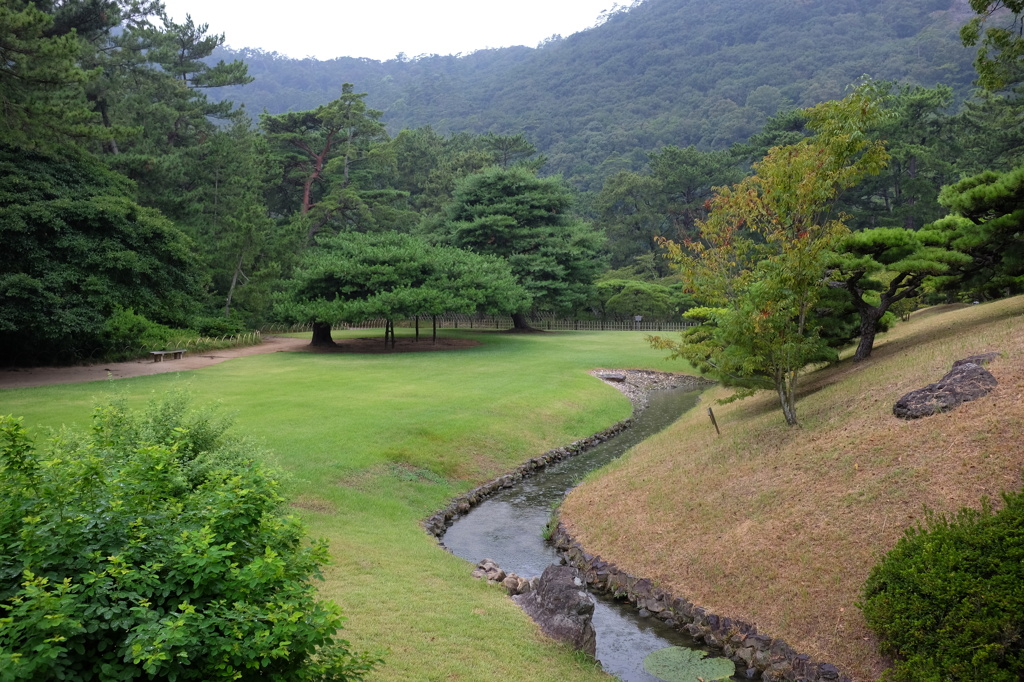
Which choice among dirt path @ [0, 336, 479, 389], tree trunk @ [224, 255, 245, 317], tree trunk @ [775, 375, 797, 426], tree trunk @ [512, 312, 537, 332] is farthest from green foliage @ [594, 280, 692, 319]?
tree trunk @ [775, 375, 797, 426]

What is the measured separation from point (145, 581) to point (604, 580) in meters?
8.56

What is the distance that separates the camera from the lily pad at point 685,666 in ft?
28.1

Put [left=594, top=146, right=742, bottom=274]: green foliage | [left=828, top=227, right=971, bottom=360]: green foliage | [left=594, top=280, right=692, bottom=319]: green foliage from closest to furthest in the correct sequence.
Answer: [left=828, top=227, right=971, bottom=360]: green foliage, [left=594, top=280, right=692, bottom=319]: green foliage, [left=594, top=146, right=742, bottom=274]: green foliage

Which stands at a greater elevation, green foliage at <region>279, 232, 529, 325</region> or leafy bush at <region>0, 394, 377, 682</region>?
green foliage at <region>279, 232, 529, 325</region>

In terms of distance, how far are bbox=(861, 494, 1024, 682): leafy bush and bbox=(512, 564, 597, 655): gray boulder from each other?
3.34m

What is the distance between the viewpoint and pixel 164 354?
34000 mm

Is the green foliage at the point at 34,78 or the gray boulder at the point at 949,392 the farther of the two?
the green foliage at the point at 34,78

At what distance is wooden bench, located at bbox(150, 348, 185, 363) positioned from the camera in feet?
107

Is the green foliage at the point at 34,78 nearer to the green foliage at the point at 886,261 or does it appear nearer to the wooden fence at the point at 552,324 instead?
the green foliage at the point at 886,261

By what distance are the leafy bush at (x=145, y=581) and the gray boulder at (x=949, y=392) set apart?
10.2 m

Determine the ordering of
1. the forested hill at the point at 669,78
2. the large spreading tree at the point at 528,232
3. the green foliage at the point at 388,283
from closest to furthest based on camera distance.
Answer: the green foliage at the point at 388,283
the large spreading tree at the point at 528,232
the forested hill at the point at 669,78

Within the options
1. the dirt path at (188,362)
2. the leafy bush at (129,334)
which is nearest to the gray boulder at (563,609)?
the dirt path at (188,362)

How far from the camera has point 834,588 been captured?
353 inches

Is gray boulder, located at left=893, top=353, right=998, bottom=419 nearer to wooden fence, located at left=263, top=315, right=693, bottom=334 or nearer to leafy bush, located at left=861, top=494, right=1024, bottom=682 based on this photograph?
leafy bush, located at left=861, top=494, right=1024, bottom=682
